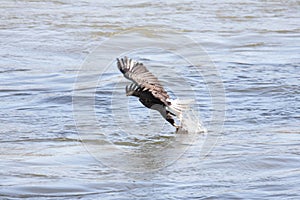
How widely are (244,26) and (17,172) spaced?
6897mm

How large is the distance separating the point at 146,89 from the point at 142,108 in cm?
124

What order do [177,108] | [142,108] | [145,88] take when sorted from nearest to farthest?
[145,88]
[177,108]
[142,108]

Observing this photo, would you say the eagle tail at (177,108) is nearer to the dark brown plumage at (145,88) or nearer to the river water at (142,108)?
the dark brown plumage at (145,88)

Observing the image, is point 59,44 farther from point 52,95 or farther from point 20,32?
point 52,95

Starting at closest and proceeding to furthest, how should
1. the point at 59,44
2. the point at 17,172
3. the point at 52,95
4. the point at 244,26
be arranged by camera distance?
the point at 17,172 → the point at 52,95 → the point at 59,44 → the point at 244,26

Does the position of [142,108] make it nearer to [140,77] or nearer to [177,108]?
[177,108]

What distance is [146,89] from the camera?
607 cm

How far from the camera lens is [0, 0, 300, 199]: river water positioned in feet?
17.0

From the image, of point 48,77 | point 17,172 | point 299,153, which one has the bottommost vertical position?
point 17,172

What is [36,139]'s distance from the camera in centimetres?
616

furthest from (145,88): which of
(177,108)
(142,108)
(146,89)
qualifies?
(142,108)

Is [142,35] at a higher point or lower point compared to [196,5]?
lower

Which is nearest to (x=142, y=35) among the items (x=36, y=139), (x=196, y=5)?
(x=196, y=5)

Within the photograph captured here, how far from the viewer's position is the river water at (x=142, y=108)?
17.0 ft
